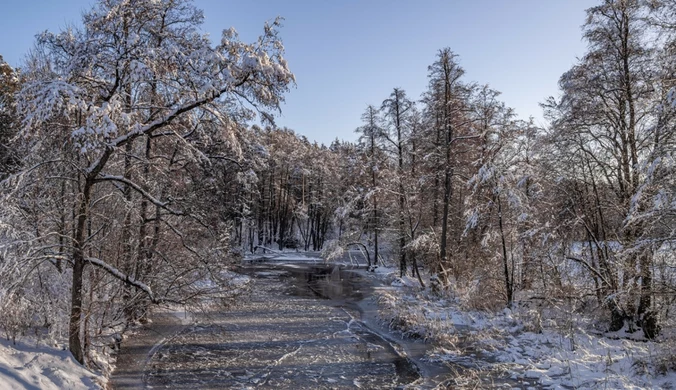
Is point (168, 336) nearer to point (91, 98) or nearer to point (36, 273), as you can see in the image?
point (36, 273)

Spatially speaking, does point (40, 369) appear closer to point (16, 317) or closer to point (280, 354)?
point (16, 317)

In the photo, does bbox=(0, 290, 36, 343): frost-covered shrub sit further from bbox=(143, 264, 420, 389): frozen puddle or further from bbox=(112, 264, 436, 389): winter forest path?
bbox=(143, 264, 420, 389): frozen puddle

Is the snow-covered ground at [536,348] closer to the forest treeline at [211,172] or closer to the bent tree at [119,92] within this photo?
the forest treeline at [211,172]

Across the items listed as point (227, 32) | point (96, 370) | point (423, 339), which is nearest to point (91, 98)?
point (227, 32)

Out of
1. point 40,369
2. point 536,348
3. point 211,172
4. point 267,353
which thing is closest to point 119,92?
point 211,172

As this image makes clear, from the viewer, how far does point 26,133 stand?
19.2 feet

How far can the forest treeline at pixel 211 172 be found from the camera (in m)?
6.50

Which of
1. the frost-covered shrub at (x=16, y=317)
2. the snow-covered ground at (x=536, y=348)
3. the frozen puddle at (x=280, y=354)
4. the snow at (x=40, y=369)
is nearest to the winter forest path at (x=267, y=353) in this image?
the frozen puddle at (x=280, y=354)

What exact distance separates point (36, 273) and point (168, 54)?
4.78 meters

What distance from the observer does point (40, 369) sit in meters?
6.34

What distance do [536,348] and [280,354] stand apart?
6.11 meters

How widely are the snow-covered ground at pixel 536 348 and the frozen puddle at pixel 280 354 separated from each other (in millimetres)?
1357

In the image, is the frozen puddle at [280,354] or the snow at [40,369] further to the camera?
the frozen puddle at [280,354]

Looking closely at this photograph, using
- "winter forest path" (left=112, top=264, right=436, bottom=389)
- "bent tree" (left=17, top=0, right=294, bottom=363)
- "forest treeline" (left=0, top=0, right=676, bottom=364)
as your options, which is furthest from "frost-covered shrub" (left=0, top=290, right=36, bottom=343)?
"winter forest path" (left=112, top=264, right=436, bottom=389)
